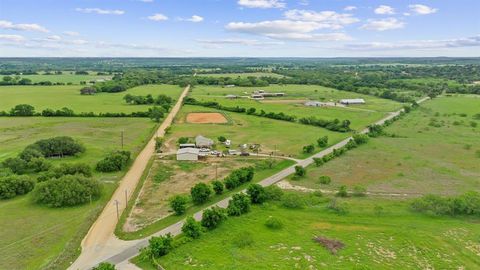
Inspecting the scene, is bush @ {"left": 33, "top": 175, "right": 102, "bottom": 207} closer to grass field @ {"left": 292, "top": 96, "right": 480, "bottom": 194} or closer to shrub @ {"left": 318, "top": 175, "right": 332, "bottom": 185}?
grass field @ {"left": 292, "top": 96, "right": 480, "bottom": 194}

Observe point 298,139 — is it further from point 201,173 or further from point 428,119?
point 428,119

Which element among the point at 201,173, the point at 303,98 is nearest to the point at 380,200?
the point at 201,173

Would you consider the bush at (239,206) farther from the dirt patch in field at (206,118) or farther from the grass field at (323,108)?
the grass field at (323,108)

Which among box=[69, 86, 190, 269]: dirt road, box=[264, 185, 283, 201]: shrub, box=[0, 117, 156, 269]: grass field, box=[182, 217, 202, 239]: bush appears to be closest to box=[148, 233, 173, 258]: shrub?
box=[182, 217, 202, 239]: bush

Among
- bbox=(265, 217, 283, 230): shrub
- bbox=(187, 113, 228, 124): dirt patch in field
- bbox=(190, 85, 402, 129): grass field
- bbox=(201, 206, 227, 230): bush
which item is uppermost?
bbox=(190, 85, 402, 129): grass field

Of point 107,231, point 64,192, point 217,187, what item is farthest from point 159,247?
point 64,192
